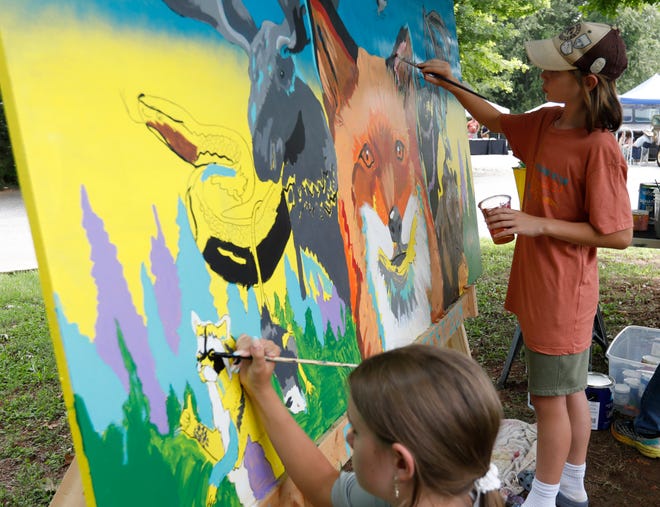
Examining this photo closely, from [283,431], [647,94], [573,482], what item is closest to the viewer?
[283,431]

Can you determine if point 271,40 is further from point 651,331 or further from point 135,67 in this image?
point 651,331

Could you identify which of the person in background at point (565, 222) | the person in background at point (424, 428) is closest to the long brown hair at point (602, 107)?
the person in background at point (565, 222)

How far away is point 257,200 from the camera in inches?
56.6

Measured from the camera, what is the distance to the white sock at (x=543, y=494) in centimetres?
237

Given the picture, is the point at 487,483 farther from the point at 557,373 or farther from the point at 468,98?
the point at 468,98

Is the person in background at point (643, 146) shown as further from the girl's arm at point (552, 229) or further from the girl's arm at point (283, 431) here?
the girl's arm at point (283, 431)

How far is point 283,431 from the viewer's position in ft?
4.54

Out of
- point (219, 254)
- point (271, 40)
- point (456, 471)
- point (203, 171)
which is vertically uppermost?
point (271, 40)

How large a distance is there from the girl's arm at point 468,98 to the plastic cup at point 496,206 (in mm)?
422

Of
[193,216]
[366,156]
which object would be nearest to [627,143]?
[366,156]

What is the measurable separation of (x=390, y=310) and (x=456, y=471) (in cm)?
101

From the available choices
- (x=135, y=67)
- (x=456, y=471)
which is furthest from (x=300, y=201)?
(x=456, y=471)

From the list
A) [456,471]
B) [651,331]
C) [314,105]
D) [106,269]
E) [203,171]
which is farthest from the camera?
[651,331]

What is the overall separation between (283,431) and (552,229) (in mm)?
1246
